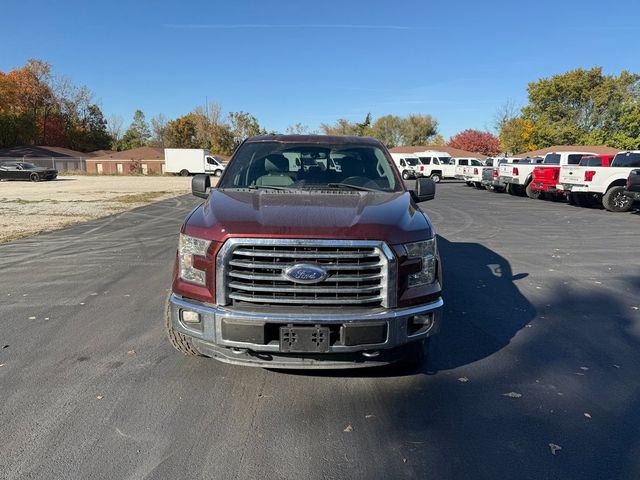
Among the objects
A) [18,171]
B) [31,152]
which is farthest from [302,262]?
[31,152]

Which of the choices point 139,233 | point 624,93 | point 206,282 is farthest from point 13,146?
point 624,93

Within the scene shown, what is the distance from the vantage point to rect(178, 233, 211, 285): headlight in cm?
315

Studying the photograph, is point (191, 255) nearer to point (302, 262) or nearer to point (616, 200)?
point (302, 262)

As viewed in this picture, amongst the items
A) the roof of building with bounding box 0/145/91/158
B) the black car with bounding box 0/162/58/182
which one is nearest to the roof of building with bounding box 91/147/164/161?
the roof of building with bounding box 0/145/91/158

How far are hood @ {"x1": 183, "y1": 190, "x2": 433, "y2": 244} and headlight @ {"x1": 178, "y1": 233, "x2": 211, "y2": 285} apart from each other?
0.18 feet

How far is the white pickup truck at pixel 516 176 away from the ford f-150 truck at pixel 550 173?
20.2 inches

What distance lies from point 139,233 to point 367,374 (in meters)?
8.33

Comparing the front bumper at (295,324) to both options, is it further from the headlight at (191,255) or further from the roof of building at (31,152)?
the roof of building at (31,152)

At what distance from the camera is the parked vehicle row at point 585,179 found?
1562cm

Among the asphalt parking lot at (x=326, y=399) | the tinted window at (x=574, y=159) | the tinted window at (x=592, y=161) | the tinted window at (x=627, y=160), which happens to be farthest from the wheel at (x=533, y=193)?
the asphalt parking lot at (x=326, y=399)

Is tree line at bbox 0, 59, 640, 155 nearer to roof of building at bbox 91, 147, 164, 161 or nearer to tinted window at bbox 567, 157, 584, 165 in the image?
roof of building at bbox 91, 147, 164, 161

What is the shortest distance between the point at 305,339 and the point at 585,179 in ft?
54.0

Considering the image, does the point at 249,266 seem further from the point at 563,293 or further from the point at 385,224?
the point at 563,293

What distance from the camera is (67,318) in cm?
489
